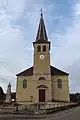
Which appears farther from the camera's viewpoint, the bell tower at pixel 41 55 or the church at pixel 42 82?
the bell tower at pixel 41 55

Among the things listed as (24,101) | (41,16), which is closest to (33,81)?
(24,101)

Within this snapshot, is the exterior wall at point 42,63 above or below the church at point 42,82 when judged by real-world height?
above

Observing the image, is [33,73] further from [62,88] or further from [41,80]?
[62,88]

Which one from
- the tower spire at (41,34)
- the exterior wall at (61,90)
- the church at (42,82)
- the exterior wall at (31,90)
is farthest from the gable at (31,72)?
the tower spire at (41,34)

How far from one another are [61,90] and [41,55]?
29.5ft

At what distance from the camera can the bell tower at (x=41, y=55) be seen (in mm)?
44062

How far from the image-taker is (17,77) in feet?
148

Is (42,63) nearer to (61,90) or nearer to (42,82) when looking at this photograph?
(42,82)

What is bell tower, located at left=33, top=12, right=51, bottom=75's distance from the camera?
44062mm

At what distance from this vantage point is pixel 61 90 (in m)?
43.8

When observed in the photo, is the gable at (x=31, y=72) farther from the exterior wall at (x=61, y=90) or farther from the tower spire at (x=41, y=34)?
the tower spire at (x=41, y=34)

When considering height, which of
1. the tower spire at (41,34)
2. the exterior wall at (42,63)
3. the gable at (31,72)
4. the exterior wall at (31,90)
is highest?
the tower spire at (41,34)

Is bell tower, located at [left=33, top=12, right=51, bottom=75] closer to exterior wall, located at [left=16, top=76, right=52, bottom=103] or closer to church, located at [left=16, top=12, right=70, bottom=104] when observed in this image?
church, located at [left=16, top=12, right=70, bottom=104]

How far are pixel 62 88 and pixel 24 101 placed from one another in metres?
8.73
